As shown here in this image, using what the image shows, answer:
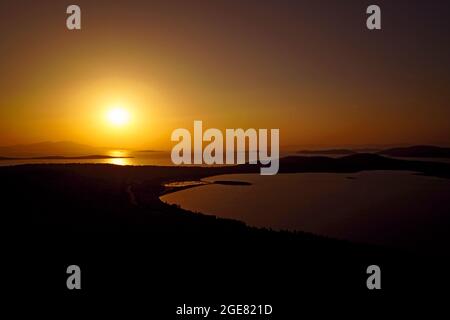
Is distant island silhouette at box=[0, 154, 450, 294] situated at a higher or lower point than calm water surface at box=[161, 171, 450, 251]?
higher

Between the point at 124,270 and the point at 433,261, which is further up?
the point at 124,270

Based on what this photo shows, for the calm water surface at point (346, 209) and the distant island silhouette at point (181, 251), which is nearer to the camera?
the distant island silhouette at point (181, 251)

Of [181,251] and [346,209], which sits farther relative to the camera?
[346,209]

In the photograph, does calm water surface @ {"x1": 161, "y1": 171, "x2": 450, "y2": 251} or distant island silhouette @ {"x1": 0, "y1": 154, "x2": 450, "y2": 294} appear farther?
calm water surface @ {"x1": 161, "y1": 171, "x2": 450, "y2": 251}

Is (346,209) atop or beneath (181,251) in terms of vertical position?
beneath

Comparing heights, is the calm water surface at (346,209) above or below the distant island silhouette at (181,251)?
below
